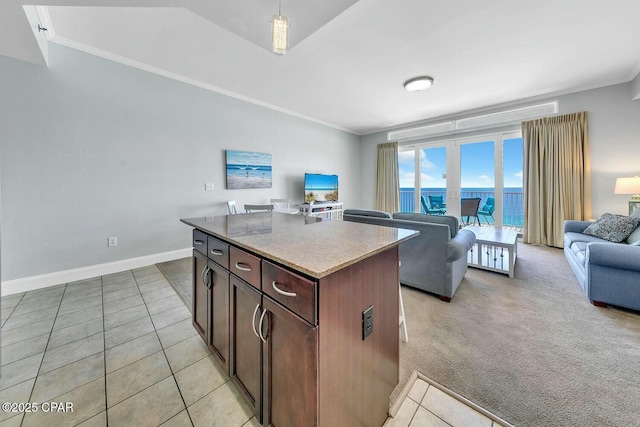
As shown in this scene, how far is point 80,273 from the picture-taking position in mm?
2740

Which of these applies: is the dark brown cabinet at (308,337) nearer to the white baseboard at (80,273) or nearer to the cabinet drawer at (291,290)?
the cabinet drawer at (291,290)

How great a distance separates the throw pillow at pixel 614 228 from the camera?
2621 millimetres

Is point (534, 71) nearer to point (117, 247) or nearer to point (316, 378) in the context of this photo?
point (316, 378)

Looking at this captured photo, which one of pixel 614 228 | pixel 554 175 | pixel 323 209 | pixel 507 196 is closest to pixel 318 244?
pixel 614 228

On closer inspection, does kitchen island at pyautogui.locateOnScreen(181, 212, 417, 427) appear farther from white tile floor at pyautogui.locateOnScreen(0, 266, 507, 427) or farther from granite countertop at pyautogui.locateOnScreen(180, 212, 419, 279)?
white tile floor at pyautogui.locateOnScreen(0, 266, 507, 427)

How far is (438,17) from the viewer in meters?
2.19

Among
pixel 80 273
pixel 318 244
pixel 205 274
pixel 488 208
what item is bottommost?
pixel 80 273

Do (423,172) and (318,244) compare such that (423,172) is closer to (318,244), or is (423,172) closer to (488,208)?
(488,208)

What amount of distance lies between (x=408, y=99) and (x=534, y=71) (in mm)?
1711

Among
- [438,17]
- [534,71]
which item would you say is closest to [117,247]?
[438,17]

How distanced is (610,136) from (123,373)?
6.64 m

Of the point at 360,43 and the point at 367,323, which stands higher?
the point at 360,43

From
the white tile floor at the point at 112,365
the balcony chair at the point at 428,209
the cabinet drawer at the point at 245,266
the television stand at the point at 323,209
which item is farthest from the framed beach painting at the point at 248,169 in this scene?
the balcony chair at the point at 428,209

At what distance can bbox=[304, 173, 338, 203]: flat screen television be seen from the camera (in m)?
5.15
